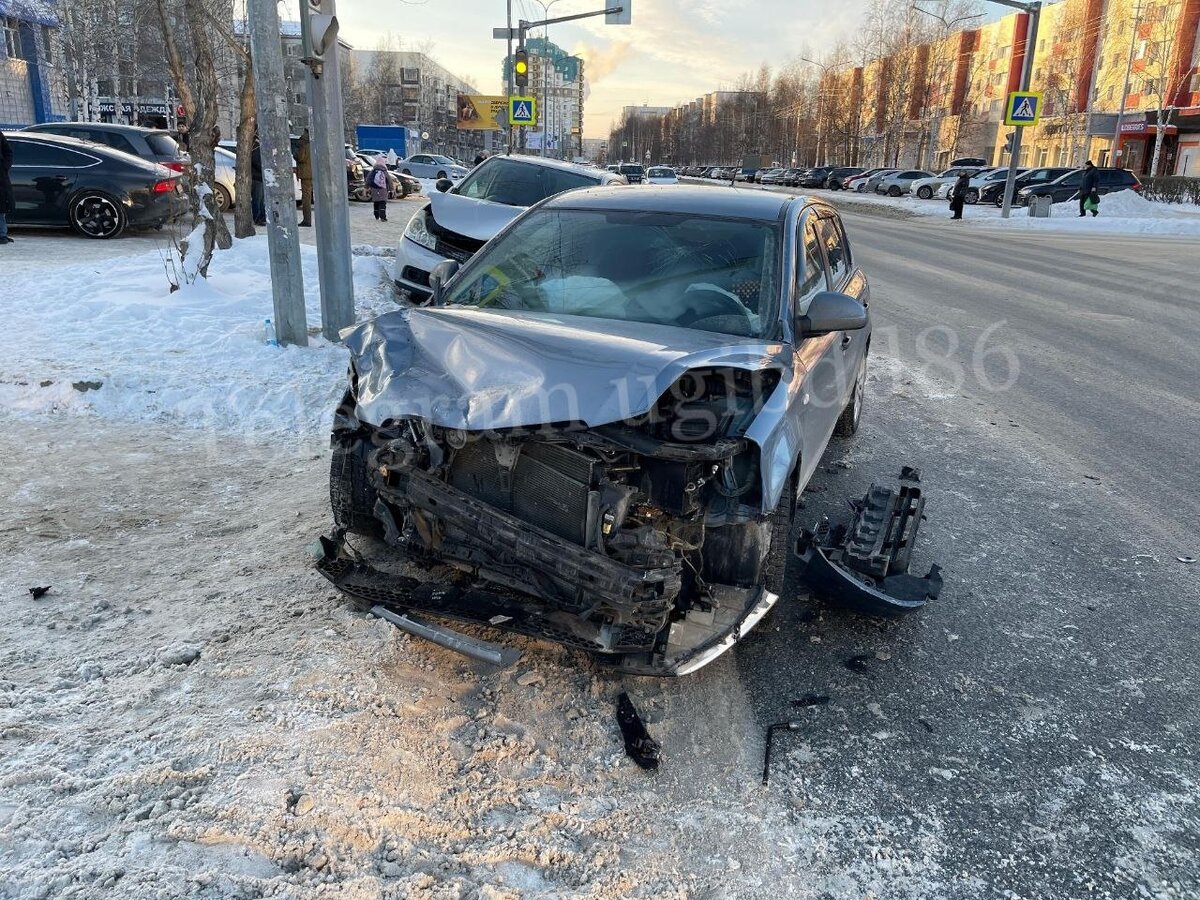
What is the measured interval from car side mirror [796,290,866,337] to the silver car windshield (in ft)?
0.53

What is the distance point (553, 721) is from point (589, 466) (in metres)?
0.92

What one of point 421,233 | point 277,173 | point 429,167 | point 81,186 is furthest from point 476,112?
point 277,173

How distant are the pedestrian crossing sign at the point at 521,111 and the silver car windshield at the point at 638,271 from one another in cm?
2794

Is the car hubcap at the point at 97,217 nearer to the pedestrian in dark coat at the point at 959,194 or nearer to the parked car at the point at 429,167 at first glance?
the pedestrian in dark coat at the point at 959,194

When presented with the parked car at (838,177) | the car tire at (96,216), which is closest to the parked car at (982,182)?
the parked car at (838,177)

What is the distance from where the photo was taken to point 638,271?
427 cm

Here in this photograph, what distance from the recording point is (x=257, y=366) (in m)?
7.11

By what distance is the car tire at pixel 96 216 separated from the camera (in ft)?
45.0

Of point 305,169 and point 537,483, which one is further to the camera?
point 305,169

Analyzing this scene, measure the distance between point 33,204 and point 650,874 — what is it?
15.1 m

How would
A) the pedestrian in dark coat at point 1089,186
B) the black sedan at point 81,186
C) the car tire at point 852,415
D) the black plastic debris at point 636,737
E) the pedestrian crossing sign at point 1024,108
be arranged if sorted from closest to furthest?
the black plastic debris at point 636,737
the car tire at point 852,415
the black sedan at point 81,186
the pedestrian crossing sign at point 1024,108
the pedestrian in dark coat at point 1089,186

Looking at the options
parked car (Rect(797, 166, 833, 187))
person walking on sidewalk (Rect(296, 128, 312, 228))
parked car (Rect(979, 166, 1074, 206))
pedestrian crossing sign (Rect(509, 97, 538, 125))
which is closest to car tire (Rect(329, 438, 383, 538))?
person walking on sidewalk (Rect(296, 128, 312, 228))

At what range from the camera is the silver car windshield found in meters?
4.04

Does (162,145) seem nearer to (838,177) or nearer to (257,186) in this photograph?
(257,186)
